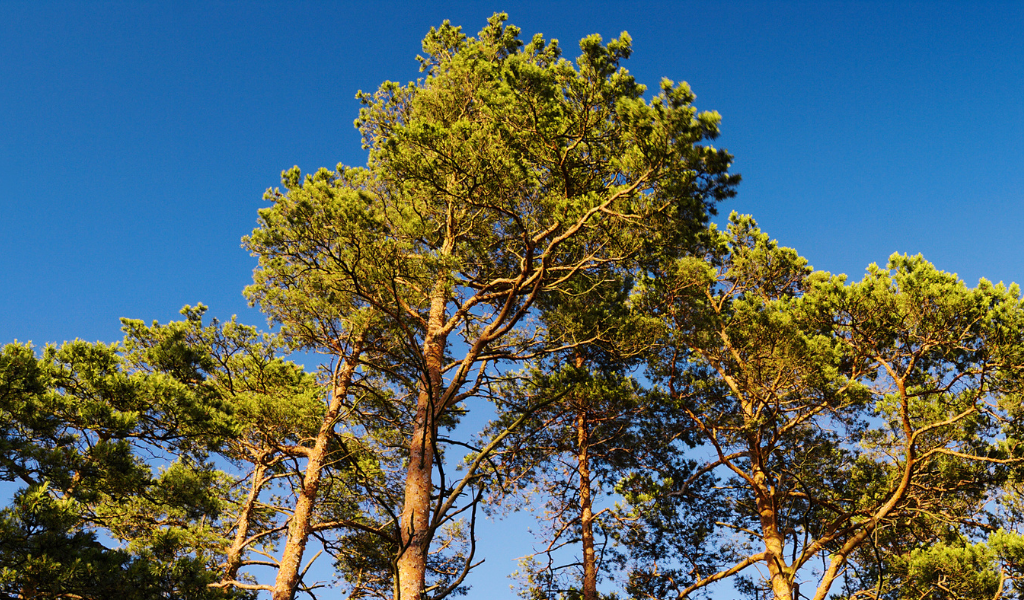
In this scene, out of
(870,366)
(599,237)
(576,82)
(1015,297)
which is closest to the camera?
(576,82)

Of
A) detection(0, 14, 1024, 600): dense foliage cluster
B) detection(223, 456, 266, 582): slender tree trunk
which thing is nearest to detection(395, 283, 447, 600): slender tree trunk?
detection(0, 14, 1024, 600): dense foliage cluster

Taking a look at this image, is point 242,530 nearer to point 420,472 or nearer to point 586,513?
point 586,513

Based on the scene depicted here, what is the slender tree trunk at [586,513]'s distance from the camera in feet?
37.7

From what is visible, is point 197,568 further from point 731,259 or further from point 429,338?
point 731,259

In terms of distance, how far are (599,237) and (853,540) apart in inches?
282

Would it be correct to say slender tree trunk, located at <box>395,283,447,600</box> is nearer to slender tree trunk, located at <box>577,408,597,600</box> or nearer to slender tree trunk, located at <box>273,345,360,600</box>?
slender tree trunk, located at <box>273,345,360,600</box>

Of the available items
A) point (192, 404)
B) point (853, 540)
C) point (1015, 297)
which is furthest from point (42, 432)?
point (1015, 297)

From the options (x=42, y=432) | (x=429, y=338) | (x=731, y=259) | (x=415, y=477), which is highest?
(x=731, y=259)

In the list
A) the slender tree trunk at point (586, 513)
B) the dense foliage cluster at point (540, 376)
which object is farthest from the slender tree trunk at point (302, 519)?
the slender tree trunk at point (586, 513)

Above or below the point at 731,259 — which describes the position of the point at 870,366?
below

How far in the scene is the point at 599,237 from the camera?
884cm

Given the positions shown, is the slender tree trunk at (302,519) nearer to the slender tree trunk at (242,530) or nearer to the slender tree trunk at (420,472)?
the slender tree trunk at (420,472)

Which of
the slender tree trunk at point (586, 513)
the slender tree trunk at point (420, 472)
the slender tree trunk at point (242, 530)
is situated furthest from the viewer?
the slender tree trunk at point (242, 530)

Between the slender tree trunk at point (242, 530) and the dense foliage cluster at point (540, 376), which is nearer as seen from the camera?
the dense foliage cluster at point (540, 376)
